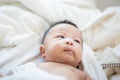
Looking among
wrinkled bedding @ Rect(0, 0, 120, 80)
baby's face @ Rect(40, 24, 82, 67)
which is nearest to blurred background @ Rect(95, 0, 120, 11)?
wrinkled bedding @ Rect(0, 0, 120, 80)

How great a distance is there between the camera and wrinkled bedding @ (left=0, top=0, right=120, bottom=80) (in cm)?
124

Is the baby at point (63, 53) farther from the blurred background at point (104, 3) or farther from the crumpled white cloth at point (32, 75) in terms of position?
the blurred background at point (104, 3)

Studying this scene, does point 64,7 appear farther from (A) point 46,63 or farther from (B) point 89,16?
(A) point 46,63

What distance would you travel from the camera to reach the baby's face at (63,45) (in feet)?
3.73

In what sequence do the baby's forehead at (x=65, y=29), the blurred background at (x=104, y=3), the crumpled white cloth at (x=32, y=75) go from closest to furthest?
the crumpled white cloth at (x=32, y=75)
the baby's forehead at (x=65, y=29)
the blurred background at (x=104, y=3)

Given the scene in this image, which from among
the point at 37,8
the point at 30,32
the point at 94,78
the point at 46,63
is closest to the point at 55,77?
the point at 46,63

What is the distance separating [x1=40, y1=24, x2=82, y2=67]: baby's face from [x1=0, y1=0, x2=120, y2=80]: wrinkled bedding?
0.32 feet

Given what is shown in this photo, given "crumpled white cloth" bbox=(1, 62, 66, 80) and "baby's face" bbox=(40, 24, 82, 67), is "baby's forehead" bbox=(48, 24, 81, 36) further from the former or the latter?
"crumpled white cloth" bbox=(1, 62, 66, 80)

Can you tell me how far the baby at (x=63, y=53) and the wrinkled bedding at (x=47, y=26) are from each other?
0.30ft

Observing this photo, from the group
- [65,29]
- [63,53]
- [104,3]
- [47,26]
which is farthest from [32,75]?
[104,3]

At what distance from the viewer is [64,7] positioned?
1.48 m

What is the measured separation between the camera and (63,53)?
1130 millimetres

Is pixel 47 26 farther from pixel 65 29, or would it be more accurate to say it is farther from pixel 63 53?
pixel 63 53

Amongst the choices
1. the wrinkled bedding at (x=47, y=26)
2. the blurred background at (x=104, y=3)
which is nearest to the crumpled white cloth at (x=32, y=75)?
the wrinkled bedding at (x=47, y=26)
